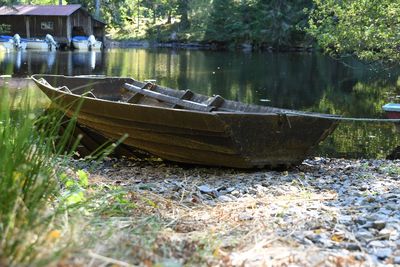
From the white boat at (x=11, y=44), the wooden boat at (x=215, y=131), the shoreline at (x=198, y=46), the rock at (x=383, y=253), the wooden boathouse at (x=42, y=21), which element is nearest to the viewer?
the rock at (x=383, y=253)

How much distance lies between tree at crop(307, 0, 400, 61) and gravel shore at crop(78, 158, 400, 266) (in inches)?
259

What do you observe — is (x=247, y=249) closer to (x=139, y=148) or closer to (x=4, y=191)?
(x=4, y=191)

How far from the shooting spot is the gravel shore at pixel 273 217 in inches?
125

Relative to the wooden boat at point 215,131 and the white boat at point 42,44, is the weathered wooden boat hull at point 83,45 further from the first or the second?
the wooden boat at point 215,131

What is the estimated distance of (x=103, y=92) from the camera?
11164 mm

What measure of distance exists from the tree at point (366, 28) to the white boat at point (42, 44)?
3941 cm

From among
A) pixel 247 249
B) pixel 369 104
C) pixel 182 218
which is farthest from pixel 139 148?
pixel 369 104

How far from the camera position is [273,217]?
444cm

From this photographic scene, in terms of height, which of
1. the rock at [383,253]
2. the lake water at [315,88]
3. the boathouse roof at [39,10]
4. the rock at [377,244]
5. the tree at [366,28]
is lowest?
the lake water at [315,88]

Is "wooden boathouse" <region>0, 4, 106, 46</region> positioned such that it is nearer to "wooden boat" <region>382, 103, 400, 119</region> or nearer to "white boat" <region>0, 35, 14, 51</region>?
"white boat" <region>0, 35, 14, 51</region>

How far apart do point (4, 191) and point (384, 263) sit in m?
2.23

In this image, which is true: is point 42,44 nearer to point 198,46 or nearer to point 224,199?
point 198,46

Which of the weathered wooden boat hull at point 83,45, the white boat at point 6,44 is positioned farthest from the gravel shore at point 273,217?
the weathered wooden boat hull at point 83,45

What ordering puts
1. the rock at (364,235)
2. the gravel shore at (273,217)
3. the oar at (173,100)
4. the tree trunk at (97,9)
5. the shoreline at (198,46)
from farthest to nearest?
the tree trunk at (97,9)
the shoreline at (198,46)
the oar at (173,100)
the rock at (364,235)
the gravel shore at (273,217)
